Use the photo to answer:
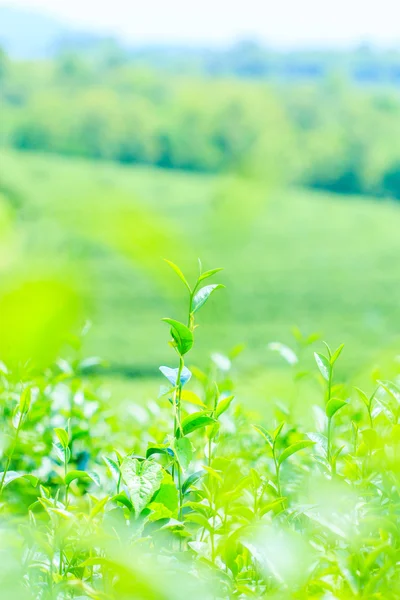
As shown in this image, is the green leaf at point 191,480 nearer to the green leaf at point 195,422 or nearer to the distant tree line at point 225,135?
the green leaf at point 195,422

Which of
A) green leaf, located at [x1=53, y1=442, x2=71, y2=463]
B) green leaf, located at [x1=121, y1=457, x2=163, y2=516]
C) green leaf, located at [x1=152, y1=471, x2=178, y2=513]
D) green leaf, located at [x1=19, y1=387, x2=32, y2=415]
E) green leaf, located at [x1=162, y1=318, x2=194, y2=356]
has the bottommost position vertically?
green leaf, located at [x1=53, y1=442, x2=71, y2=463]

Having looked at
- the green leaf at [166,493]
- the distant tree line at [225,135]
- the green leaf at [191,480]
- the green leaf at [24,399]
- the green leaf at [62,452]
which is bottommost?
the green leaf at [191,480]

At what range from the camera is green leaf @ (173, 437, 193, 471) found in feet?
1.62

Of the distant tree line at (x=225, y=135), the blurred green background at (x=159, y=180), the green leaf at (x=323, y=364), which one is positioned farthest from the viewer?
the green leaf at (x=323, y=364)

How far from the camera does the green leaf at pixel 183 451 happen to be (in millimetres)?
493

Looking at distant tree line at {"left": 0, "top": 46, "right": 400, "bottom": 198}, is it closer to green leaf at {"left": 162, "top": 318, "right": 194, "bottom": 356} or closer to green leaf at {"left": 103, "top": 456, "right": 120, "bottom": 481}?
green leaf at {"left": 162, "top": 318, "right": 194, "bottom": 356}

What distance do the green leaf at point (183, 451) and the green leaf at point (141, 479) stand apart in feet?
0.06

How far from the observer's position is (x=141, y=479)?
478mm

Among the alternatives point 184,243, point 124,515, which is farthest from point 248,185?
point 124,515

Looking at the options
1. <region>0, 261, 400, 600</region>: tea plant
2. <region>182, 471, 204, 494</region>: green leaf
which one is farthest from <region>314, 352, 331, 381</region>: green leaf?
<region>182, 471, 204, 494</region>: green leaf

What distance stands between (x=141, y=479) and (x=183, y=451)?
37mm

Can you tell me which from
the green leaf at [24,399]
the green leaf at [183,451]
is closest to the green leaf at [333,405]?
the green leaf at [183,451]

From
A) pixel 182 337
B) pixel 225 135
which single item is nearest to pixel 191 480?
pixel 182 337

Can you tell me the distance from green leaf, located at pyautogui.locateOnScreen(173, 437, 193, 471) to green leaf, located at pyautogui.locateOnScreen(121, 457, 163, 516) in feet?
0.06
